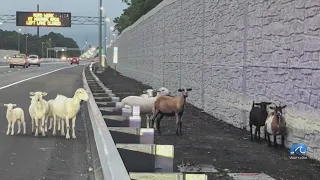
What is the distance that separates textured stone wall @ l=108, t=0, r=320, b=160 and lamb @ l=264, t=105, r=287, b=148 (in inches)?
5.5

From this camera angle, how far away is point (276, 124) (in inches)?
376

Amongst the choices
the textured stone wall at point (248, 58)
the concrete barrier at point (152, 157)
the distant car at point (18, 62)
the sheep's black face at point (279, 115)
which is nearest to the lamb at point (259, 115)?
the textured stone wall at point (248, 58)

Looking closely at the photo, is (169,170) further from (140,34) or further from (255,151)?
(140,34)

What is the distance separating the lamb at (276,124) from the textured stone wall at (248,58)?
0.46 ft

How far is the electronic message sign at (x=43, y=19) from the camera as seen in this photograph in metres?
81.2

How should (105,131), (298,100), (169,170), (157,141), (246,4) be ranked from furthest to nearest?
(246,4)
(157,141)
(298,100)
(105,131)
(169,170)

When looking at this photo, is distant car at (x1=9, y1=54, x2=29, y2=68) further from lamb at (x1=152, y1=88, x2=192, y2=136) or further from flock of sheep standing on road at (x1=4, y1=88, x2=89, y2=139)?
lamb at (x1=152, y1=88, x2=192, y2=136)

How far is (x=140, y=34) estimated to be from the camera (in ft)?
125

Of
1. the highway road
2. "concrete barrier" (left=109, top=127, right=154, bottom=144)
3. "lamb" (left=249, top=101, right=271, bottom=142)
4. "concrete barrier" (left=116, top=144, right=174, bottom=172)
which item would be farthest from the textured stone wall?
the highway road

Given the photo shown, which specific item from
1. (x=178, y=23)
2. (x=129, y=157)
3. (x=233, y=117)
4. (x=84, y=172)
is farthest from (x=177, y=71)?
(x=129, y=157)

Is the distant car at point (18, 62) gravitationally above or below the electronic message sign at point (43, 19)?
below

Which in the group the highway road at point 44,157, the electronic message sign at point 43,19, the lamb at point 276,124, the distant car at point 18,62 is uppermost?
the electronic message sign at point 43,19

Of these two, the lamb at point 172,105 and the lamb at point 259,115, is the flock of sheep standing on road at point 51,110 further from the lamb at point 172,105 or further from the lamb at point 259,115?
the lamb at point 259,115

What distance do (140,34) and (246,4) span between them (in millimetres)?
25757
